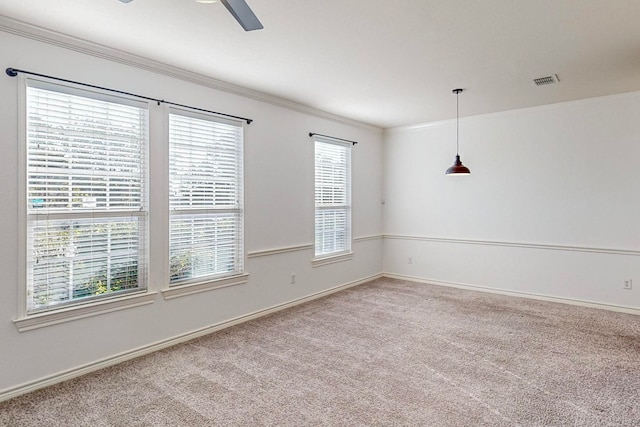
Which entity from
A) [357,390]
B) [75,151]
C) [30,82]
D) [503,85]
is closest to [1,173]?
[75,151]

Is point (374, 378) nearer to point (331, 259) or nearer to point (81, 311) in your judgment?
point (81, 311)

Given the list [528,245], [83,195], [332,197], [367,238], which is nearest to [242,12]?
[83,195]

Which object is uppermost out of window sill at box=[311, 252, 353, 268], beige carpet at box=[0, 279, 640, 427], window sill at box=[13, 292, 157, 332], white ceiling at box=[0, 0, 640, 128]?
white ceiling at box=[0, 0, 640, 128]

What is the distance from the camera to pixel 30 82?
2582mm

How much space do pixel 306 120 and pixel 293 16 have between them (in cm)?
238

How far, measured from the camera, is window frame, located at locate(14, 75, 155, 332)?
2.54m

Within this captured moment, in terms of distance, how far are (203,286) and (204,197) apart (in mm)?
915

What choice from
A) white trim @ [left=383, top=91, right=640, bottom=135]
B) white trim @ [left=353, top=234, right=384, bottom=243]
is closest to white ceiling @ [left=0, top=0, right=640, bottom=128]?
white trim @ [left=383, top=91, right=640, bottom=135]

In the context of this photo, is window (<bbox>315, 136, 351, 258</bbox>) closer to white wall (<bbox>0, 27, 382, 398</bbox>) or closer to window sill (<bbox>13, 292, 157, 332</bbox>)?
white wall (<bbox>0, 27, 382, 398</bbox>)

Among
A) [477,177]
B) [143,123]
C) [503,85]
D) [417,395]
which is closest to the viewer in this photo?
[417,395]

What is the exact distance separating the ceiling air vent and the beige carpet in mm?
2625

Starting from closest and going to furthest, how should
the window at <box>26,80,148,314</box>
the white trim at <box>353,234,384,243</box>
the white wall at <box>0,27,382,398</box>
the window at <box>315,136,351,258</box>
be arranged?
the white wall at <box>0,27,382,398</box> < the window at <box>26,80,148,314</box> < the window at <box>315,136,351,258</box> < the white trim at <box>353,234,384,243</box>

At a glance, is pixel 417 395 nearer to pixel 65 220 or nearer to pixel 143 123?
pixel 65 220

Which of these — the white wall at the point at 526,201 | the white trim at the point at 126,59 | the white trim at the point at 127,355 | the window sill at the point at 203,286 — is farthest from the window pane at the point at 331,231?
the white trim at the point at 126,59
